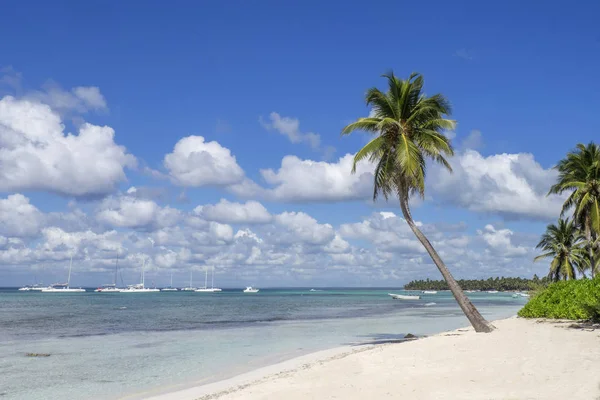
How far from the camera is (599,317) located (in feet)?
61.4

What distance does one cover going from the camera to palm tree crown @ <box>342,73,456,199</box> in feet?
68.6

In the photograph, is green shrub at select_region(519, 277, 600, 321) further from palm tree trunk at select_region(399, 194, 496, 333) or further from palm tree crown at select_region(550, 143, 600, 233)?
palm tree crown at select_region(550, 143, 600, 233)

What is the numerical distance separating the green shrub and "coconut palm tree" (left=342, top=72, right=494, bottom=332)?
4295 mm

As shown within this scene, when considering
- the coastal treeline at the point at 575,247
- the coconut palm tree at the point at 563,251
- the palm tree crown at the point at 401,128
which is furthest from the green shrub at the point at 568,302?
the coconut palm tree at the point at 563,251

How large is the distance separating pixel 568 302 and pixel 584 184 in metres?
12.9

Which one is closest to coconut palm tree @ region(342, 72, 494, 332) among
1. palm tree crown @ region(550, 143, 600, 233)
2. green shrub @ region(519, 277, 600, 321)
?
green shrub @ region(519, 277, 600, 321)

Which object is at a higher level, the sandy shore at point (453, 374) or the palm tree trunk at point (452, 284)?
the palm tree trunk at point (452, 284)

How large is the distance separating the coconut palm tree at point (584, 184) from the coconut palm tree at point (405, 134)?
1520 cm

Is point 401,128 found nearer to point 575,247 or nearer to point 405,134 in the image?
point 405,134

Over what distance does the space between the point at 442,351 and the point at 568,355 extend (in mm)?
3479

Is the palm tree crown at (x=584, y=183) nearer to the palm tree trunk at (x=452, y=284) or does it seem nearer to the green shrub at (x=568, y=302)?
the green shrub at (x=568, y=302)

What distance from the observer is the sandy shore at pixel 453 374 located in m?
9.79

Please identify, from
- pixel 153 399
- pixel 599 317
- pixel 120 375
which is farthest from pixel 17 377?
pixel 599 317

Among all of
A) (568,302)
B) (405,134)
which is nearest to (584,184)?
(568,302)
